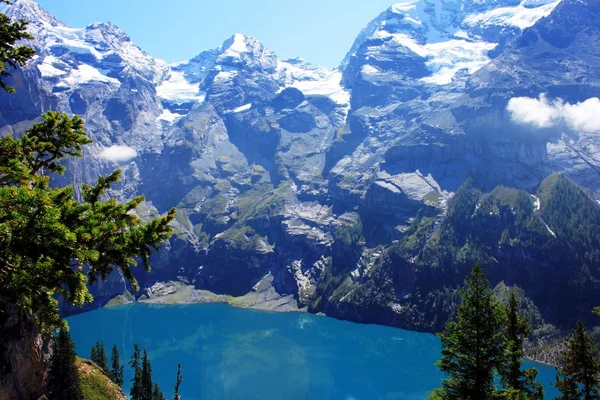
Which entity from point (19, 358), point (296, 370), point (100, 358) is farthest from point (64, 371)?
point (296, 370)

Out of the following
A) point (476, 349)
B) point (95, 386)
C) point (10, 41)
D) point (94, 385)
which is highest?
point (10, 41)

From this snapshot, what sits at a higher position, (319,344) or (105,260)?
(105,260)

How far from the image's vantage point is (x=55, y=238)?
8312 millimetres

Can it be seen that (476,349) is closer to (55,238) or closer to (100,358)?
(55,238)

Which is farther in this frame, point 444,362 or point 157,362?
point 157,362

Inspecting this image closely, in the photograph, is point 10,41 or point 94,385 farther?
point 94,385

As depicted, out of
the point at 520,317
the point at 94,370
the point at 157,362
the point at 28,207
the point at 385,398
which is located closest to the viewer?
the point at 28,207

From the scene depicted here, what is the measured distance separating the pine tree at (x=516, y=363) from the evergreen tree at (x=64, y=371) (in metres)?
52.5

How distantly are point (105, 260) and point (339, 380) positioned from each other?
153 m

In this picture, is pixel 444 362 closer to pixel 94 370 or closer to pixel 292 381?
pixel 94 370

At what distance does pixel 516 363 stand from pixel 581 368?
24.8 feet

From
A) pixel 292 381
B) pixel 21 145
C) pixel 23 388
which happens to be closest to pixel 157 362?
pixel 292 381

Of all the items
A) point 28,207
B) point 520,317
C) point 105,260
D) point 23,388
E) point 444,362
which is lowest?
point 23,388

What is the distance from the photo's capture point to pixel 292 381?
14700cm
